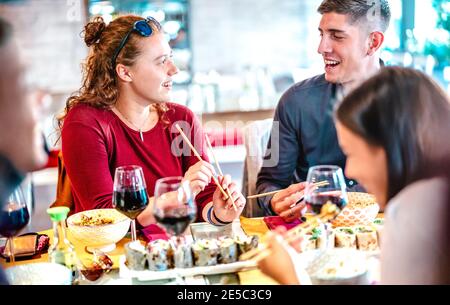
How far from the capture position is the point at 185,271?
118cm

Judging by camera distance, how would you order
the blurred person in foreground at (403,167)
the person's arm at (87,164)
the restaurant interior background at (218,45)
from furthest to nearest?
the restaurant interior background at (218,45) → the person's arm at (87,164) → the blurred person in foreground at (403,167)

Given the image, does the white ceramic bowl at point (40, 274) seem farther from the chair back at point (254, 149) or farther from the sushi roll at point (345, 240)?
the chair back at point (254, 149)

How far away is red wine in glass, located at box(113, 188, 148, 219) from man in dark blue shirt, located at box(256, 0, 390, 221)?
0.59m

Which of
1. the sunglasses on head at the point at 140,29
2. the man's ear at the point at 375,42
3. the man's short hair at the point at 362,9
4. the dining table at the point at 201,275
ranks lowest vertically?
the dining table at the point at 201,275

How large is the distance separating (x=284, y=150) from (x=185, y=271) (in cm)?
90

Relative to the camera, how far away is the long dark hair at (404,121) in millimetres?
936

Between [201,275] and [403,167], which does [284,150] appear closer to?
[201,275]

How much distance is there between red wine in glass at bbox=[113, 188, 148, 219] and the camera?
130 cm

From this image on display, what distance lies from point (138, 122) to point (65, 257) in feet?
2.49

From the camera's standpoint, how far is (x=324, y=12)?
1899 mm

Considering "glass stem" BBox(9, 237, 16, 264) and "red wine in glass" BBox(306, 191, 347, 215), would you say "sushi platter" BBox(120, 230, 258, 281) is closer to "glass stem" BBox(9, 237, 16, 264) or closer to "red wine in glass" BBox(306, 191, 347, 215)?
"red wine in glass" BBox(306, 191, 347, 215)

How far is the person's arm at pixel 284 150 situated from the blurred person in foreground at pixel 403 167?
988 millimetres

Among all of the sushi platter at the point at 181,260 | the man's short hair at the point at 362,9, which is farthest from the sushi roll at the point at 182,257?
the man's short hair at the point at 362,9
